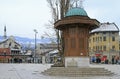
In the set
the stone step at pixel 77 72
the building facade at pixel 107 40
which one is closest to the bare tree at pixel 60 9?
the stone step at pixel 77 72

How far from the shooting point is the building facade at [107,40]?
101m

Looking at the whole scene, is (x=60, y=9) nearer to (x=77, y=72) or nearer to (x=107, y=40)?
(x=77, y=72)

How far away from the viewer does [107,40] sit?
10244 centimetres

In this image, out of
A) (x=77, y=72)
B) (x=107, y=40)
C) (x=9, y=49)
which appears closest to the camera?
(x=77, y=72)

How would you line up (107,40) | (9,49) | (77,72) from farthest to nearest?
1. (9,49)
2. (107,40)
3. (77,72)

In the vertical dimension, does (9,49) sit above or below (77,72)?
above

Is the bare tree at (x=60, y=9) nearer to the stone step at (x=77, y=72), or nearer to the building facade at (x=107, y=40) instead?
the stone step at (x=77, y=72)

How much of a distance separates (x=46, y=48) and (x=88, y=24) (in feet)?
369

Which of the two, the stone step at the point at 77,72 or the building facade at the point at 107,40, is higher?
the building facade at the point at 107,40

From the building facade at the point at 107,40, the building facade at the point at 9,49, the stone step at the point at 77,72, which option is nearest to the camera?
the stone step at the point at 77,72

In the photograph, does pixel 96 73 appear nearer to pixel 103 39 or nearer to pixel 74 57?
pixel 74 57

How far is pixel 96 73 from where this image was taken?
27156 millimetres

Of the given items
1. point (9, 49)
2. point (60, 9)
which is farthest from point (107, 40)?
point (60, 9)

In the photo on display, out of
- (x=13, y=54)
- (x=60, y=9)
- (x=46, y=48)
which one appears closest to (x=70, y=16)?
(x=60, y=9)
